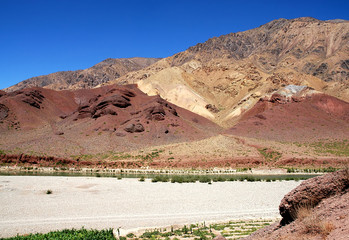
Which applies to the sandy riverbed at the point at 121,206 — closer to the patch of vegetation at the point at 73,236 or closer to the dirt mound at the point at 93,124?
the patch of vegetation at the point at 73,236

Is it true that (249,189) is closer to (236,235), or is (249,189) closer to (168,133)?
(236,235)

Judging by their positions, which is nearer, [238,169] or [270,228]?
[270,228]

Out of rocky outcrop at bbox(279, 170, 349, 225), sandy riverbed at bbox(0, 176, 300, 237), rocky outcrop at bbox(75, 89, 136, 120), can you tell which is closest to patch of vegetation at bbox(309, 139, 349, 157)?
sandy riverbed at bbox(0, 176, 300, 237)

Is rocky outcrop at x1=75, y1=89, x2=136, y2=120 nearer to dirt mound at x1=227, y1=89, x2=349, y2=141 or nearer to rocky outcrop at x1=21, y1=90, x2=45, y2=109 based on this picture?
rocky outcrop at x1=21, y1=90, x2=45, y2=109

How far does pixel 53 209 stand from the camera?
1709cm

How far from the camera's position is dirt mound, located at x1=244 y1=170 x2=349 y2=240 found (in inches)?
218

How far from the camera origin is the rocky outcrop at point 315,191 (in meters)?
6.78

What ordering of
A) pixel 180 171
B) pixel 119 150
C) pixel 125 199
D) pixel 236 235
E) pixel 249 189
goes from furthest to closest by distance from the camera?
pixel 119 150, pixel 180 171, pixel 249 189, pixel 125 199, pixel 236 235

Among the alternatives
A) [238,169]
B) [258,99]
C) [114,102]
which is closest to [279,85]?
[258,99]

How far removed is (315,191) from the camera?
22.9 ft

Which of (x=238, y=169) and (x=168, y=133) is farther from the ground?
(x=168, y=133)

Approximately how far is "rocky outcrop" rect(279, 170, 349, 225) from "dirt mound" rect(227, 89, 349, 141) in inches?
2610

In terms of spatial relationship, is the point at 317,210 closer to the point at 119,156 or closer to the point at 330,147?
the point at 119,156

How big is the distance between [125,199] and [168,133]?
51.4 metres
